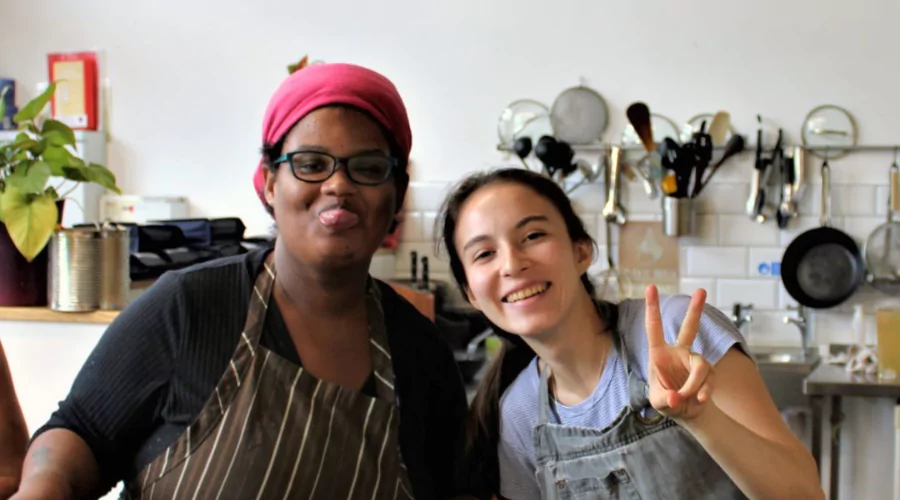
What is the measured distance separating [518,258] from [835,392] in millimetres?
1639

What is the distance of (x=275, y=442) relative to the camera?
1.12 meters


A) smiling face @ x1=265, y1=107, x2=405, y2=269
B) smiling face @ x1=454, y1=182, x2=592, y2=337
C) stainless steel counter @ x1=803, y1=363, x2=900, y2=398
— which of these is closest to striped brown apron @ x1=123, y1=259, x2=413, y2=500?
smiling face @ x1=265, y1=107, x2=405, y2=269

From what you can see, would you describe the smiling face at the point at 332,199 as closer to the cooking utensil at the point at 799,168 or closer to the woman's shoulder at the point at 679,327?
the woman's shoulder at the point at 679,327

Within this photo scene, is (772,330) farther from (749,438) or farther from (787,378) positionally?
(749,438)

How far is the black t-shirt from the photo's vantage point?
1.12 m

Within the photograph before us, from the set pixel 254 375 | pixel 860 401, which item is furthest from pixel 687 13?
pixel 254 375

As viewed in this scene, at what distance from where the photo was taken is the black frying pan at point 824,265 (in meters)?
2.96

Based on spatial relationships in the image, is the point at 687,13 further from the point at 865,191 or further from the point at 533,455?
the point at 533,455

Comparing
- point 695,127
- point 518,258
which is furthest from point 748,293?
point 518,258

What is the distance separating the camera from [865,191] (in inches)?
118

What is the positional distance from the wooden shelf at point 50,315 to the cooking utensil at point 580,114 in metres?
1.73

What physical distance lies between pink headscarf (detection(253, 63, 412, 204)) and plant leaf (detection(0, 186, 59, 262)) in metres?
0.85

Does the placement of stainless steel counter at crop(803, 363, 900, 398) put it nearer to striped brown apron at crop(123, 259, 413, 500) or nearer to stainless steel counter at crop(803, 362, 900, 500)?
stainless steel counter at crop(803, 362, 900, 500)

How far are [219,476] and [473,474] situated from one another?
0.42 meters
